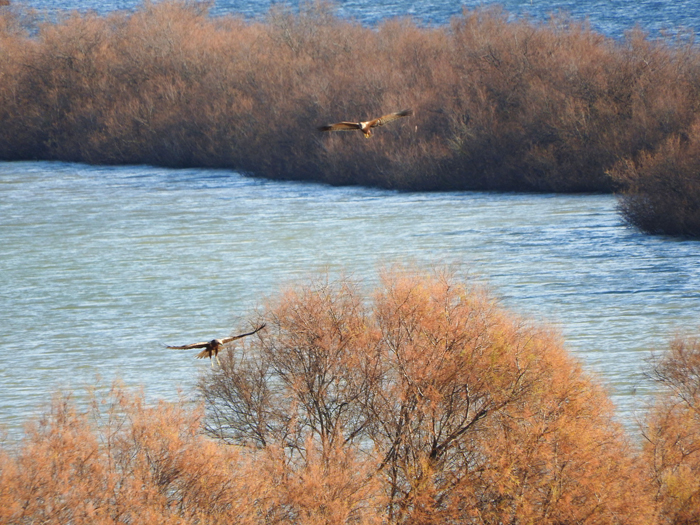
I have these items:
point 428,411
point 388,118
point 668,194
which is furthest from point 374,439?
point 668,194

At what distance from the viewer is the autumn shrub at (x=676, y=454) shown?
14766mm

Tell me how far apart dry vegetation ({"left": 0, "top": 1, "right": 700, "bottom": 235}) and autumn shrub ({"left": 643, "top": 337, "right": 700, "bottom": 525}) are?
18.6m

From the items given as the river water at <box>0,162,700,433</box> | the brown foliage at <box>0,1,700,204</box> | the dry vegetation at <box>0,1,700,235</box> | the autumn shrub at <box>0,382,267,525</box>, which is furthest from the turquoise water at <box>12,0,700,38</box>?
the autumn shrub at <box>0,382,267,525</box>

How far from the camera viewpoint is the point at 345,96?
165 feet

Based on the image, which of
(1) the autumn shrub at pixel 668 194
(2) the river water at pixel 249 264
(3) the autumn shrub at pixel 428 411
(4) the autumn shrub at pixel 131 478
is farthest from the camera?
(1) the autumn shrub at pixel 668 194

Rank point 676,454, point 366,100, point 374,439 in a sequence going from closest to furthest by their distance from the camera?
point 676,454 → point 374,439 → point 366,100

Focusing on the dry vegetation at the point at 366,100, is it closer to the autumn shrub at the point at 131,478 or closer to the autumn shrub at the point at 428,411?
the autumn shrub at the point at 428,411

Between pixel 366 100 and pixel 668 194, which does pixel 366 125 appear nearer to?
pixel 668 194

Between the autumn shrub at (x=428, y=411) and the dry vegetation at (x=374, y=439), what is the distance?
30 mm

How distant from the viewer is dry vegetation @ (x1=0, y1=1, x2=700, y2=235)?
4353cm

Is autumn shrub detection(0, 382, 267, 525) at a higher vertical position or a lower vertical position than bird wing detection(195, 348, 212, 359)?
lower

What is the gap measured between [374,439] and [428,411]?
0.83 m

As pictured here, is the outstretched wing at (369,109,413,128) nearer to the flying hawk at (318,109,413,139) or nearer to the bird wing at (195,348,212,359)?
the flying hawk at (318,109,413,139)

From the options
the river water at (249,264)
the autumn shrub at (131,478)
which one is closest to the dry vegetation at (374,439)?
the autumn shrub at (131,478)
